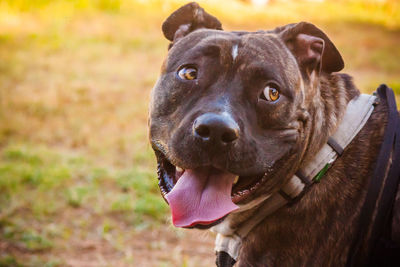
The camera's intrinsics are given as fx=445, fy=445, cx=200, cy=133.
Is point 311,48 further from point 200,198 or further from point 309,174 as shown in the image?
point 200,198

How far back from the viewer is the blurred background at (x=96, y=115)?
4.25 m

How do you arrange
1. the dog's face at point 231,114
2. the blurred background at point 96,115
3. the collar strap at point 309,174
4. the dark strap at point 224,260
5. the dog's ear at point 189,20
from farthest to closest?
the blurred background at point 96,115 → the dog's ear at point 189,20 → the dark strap at point 224,260 → the collar strap at point 309,174 → the dog's face at point 231,114

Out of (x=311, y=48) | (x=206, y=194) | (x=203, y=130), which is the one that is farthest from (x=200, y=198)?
(x=311, y=48)

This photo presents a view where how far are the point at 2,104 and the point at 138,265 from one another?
446 centimetres

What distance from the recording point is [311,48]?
Answer: 2605 millimetres

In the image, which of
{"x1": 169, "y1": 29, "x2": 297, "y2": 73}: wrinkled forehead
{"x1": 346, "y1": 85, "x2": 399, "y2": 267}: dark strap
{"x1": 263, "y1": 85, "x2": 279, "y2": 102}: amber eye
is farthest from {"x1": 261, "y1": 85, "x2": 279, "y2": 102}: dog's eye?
{"x1": 346, "y1": 85, "x2": 399, "y2": 267}: dark strap

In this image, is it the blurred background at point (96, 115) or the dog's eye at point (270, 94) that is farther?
the blurred background at point (96, 115)

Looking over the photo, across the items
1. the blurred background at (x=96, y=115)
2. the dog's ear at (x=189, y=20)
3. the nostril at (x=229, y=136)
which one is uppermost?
the dog's ear at (x=189, y=20)

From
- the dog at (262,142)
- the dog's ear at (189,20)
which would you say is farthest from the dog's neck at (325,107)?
the dog's ear at (189,20)

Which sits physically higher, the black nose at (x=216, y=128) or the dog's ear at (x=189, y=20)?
the dog's ear at (x=189, y=20)

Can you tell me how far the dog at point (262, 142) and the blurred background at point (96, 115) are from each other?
1.79 m

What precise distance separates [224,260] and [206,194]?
1.67 ft

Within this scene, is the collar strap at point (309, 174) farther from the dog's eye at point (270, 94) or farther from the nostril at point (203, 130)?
the nostril at point (203, 130)

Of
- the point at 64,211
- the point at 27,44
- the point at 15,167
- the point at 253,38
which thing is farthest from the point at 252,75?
the point at 27,44
